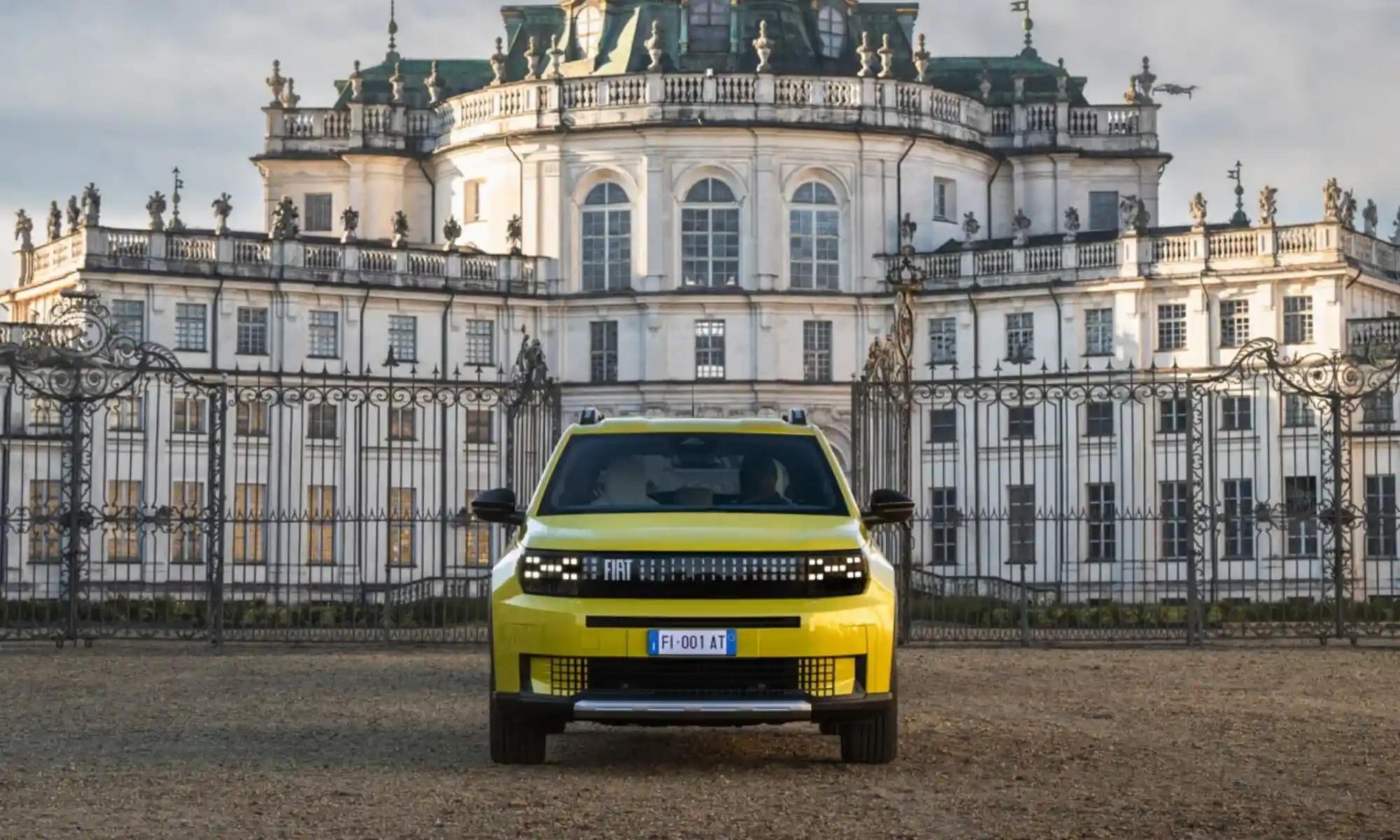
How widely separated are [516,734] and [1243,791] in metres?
4.66

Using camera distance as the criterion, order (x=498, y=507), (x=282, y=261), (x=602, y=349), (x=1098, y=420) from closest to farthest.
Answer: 1. (x=498, y=507)
2. (x=1098, y=420)
3. (x=282, y=261)
4. (x=602, y=349)

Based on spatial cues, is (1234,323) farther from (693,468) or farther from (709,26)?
(693,468)

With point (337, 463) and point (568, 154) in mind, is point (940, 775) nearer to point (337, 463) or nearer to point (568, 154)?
point (337, 463)

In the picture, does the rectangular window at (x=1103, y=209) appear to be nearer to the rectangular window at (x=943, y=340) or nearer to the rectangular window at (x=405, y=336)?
→ the rectangular window at (x=943, y=340)

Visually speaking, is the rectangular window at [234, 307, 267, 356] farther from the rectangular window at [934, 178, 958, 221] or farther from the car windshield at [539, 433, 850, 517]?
the car windshield at [539, 433, 850, 517]

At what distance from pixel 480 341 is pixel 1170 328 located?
22179mm

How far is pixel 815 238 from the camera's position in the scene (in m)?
88.3

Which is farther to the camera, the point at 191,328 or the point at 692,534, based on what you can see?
the point at 191,328

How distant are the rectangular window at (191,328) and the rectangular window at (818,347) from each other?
19371 mm

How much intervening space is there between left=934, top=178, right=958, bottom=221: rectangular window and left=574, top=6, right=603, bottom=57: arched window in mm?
12963

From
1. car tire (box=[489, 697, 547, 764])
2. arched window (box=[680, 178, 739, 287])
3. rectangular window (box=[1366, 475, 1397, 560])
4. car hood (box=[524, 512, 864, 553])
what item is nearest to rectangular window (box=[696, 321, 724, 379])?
arched window (box=[680, 178, 739, 287])

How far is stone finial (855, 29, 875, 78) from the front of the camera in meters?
88.4

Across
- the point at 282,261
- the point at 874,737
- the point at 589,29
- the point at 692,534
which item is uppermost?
the point at 589,29

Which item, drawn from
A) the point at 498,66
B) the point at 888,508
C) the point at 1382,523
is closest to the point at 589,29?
the point at 498,66
